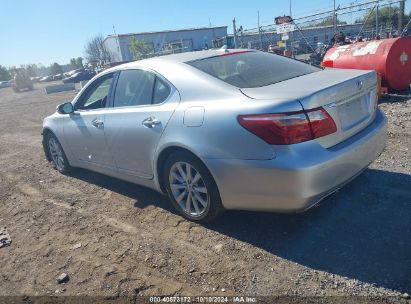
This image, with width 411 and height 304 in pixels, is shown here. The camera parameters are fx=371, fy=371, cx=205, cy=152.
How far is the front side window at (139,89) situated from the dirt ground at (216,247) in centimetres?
123

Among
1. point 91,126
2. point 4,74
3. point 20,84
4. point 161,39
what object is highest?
point 161,39

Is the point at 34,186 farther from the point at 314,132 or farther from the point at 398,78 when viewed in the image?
the point at 398,78

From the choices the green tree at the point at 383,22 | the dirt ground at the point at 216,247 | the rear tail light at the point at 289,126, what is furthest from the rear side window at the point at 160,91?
the green tree at the point at 383,22

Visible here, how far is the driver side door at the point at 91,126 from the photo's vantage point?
4542 mm

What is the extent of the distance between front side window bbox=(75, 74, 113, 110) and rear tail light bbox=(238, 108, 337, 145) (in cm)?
241

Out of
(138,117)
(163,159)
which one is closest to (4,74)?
(138,117)

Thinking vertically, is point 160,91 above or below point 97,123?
above

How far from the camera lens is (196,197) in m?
3.62

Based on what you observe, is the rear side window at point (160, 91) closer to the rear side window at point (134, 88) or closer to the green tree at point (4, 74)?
the rear side window at point (134, 88)

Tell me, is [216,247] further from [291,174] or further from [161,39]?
[161,39]

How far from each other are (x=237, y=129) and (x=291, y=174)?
559 mm

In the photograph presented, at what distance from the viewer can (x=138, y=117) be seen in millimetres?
3914

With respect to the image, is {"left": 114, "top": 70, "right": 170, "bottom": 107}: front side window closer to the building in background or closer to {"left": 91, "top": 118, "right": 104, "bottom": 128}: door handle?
{"left": 91, "top": 118, "right": 104, "bottom": 128}: door handle

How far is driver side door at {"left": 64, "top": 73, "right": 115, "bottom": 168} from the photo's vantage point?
179 inches
